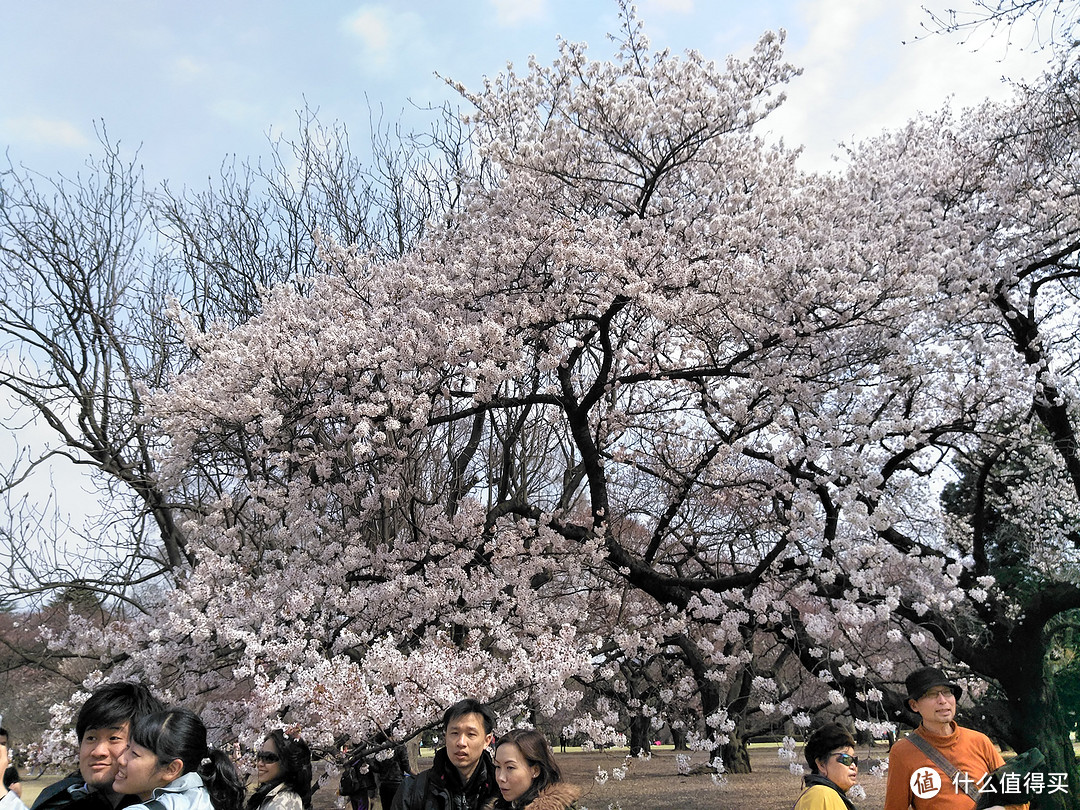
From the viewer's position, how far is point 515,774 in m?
3.01

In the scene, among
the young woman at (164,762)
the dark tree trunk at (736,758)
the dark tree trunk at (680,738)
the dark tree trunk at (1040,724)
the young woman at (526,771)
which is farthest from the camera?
the dark tree trunk at (736,758)

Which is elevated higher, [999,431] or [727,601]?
[999,431]

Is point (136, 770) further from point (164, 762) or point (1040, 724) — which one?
point (1040, 724)

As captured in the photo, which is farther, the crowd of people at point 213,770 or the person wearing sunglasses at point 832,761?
the person wearing sunglasses at point 832,761

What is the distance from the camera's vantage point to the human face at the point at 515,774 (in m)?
3.01

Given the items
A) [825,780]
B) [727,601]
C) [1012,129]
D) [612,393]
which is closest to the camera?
[825,780]

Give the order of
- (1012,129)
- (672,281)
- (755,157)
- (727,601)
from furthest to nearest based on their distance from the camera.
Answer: (1012,129) → (755,157) → (727,601) → (672,281)

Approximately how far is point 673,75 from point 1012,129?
4.34 m

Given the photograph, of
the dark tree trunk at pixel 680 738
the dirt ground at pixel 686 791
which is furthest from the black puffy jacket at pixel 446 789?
the dark tree trunk at pixel 680 738

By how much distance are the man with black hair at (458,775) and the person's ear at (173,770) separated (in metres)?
1.25

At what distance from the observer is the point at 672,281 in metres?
7.14

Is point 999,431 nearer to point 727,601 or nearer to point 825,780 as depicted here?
point 727,601

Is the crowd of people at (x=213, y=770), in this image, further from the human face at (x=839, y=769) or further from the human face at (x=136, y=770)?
the human face at (x=839, y=769)

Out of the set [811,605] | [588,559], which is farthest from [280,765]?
[811,605]
